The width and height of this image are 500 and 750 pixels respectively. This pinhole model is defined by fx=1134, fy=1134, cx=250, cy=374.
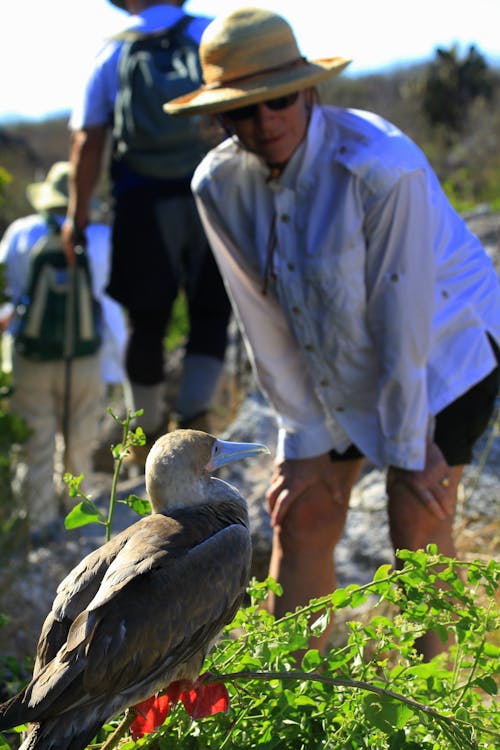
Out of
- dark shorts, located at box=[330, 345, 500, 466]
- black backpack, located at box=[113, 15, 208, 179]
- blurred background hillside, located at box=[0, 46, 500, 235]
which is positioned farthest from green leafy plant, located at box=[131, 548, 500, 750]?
blurred background hillside, located at box=[0, 46, 500, 235]

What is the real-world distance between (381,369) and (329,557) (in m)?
0.71

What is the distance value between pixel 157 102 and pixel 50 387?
6.63 ft

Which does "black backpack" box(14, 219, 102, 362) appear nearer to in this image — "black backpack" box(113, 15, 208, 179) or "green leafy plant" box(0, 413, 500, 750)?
"black backpack" box(113, 15, 208, 179)

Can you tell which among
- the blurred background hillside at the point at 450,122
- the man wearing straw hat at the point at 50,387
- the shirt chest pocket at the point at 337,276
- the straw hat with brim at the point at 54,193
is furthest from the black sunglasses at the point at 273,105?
the blurred background hillside at the point at 450,122

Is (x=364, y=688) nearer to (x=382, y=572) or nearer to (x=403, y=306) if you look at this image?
(x=382, y=572)

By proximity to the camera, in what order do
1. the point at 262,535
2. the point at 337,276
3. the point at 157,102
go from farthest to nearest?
the point at 157,102 < the point at 262,535 < the point at 337,276

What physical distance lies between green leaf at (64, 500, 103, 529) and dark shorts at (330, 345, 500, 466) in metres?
1.42

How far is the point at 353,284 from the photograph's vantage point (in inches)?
132

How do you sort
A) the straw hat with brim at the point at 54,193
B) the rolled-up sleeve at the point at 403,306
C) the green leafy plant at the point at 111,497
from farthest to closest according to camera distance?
the straw hat with brim at the point at 54,193
the rolled-up sleeve at the point at 403,306
the green leafy plant at the point at 111,497

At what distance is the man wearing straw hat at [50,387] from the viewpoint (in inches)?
253

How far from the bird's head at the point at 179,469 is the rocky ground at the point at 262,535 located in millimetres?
2011

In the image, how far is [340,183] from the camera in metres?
3.32

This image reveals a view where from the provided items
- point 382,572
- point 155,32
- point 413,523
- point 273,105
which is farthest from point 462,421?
point 155,32

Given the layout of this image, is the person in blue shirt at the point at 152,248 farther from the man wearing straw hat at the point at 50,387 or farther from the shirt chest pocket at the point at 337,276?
the shirt chest pocket at the point at 337,276
